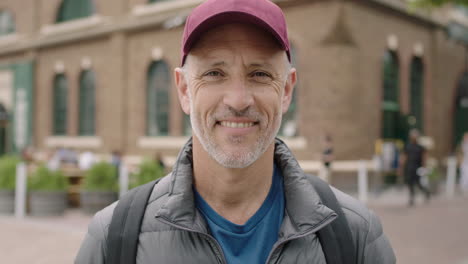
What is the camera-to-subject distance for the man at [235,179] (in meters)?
1.57

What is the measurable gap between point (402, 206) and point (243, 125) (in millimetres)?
11509

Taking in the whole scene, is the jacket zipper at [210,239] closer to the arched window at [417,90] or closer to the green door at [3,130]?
the arched window at [417,90]

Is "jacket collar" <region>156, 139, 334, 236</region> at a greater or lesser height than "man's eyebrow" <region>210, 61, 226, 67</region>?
lesser

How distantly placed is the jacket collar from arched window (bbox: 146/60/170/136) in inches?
651

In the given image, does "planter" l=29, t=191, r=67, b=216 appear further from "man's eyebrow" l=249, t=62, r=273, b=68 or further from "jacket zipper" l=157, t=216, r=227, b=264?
"man's eyebrow" l=249, t=62, r=273, b=68

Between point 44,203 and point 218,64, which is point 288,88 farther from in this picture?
point 44,203

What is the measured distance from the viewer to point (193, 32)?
155 cm

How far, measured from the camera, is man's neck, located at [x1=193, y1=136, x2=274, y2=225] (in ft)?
5.52

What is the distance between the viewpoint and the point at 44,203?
10914 mm

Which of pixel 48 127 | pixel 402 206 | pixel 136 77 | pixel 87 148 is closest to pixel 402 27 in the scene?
pixel 402 206

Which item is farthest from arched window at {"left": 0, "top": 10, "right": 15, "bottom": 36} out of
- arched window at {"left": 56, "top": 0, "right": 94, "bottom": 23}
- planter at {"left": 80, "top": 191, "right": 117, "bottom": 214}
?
planter at {"left": 80, "top": 191, "right": 117, "bottom": 214}

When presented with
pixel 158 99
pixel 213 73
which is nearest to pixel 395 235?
pixel 213 73

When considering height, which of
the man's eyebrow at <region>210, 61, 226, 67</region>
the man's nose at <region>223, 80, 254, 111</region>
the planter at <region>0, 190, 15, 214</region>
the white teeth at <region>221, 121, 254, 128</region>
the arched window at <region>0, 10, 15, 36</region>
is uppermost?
the arched window at <region>0, 10, 15, 36</region>

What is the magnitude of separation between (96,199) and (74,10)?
13.5 m
